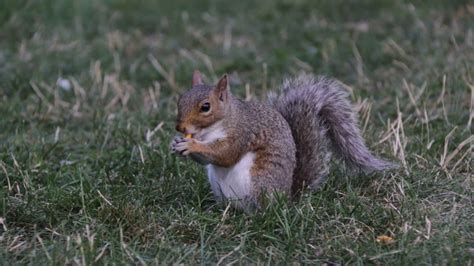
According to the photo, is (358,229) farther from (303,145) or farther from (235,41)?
(235,41)

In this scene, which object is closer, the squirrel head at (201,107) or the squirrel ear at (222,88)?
the squirrel head at (201,107)

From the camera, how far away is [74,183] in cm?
384

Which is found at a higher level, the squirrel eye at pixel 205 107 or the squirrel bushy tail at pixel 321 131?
the squirrel eye at pixel 205 107

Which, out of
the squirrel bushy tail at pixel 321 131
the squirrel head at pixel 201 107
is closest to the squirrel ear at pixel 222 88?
the squirrel head at pixel 201 107

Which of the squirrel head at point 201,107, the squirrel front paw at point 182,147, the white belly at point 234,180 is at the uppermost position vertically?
the squirrel head at point 201,107

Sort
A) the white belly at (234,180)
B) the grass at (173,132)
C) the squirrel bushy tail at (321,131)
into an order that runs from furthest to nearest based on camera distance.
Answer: the squirrel bushy tail at (321,131), the white belly at (234,180), the grass at (173,132)

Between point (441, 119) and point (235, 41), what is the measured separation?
6.96ft

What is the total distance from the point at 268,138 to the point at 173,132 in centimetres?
106

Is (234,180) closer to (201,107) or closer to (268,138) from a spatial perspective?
(268,138)

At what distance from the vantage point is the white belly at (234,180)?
3510 mm

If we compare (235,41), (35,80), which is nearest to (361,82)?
(235,41)

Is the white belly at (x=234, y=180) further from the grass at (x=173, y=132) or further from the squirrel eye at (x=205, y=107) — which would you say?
the squirrel eye at (x=205, y=107)

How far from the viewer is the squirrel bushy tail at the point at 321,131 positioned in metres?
3.71

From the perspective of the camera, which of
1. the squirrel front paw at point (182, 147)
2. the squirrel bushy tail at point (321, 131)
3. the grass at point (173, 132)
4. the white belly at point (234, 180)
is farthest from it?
the squirrel bushy tail at point (321, 131)
